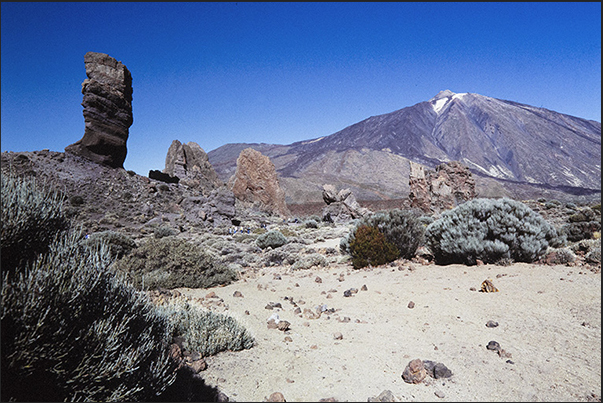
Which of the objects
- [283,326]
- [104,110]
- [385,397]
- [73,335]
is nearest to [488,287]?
[283,326]

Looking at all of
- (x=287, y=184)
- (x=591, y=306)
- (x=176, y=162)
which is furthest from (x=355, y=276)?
(x=287, y=184)

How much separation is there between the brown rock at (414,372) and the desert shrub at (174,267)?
4.19 metres

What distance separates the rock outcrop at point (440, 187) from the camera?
2210 centimetres

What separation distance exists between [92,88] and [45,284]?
26546 millimetres

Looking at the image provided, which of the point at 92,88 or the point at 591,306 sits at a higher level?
the point at 92,88

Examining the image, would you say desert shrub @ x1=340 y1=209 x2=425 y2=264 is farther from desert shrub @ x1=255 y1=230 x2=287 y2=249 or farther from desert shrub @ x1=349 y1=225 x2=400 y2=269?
desert shrub @ x1=255 y1=230 x2=287 y2=249

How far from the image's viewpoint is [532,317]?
352cm

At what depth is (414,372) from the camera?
2.42 meters

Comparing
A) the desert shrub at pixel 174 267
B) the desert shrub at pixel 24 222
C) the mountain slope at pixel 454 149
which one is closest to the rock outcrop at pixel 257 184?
the desert shrub at pixel 174 267

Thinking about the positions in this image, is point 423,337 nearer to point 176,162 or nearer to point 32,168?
point 32,168

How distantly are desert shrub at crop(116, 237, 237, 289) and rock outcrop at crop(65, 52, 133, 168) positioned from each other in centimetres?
2140

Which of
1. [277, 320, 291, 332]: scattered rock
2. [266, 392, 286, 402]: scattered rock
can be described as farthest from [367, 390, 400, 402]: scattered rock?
[277, 320, 291, 332]: scattered rock

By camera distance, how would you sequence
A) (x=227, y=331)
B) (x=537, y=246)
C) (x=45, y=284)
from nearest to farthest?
1. (x=45, y=284)
2. (x=227, y=331)
3. (x=537, y=246)

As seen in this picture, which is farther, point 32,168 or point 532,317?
point 32,168
